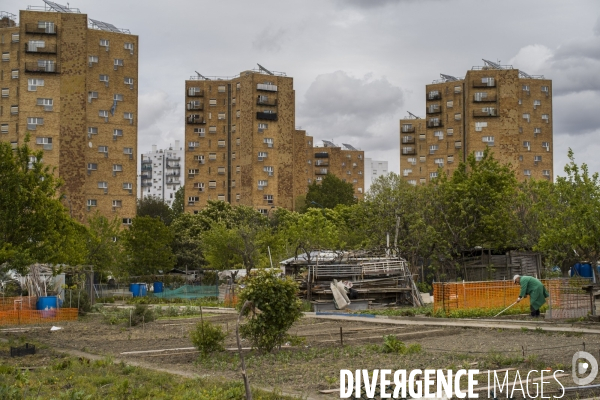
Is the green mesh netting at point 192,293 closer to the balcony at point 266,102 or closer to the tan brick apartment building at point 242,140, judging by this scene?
the tan brick apartment building at point 242,140

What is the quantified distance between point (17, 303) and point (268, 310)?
21255 millimetres


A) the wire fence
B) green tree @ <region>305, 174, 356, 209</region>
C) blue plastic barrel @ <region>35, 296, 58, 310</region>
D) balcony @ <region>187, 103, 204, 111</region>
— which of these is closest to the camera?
the wire fence

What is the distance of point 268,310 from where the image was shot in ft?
61.4

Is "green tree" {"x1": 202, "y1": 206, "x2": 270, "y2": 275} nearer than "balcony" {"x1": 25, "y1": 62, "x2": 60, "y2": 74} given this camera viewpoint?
Yes

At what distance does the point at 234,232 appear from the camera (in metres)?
61.7

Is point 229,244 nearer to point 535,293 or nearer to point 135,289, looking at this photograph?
point 135,289

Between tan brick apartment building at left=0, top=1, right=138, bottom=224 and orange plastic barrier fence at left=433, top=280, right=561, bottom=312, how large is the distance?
64066mm

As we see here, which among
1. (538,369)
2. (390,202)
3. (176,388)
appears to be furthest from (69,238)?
(390,202)

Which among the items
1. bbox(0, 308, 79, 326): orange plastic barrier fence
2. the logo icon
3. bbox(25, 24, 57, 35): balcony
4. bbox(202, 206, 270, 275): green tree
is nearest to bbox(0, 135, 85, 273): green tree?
bbox(0, 308, 79, 326): orange plastic barrier fence

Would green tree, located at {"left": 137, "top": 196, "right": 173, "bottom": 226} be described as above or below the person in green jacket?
above

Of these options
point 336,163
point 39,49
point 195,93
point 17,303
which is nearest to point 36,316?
point 17,303

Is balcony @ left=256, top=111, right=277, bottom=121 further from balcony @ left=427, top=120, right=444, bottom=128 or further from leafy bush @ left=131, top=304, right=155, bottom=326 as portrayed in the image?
leafy bush @ left=131, top=304, right=155, bottom=326

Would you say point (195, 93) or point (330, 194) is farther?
point (195, 93)

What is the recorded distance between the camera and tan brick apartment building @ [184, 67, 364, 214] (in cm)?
11431
